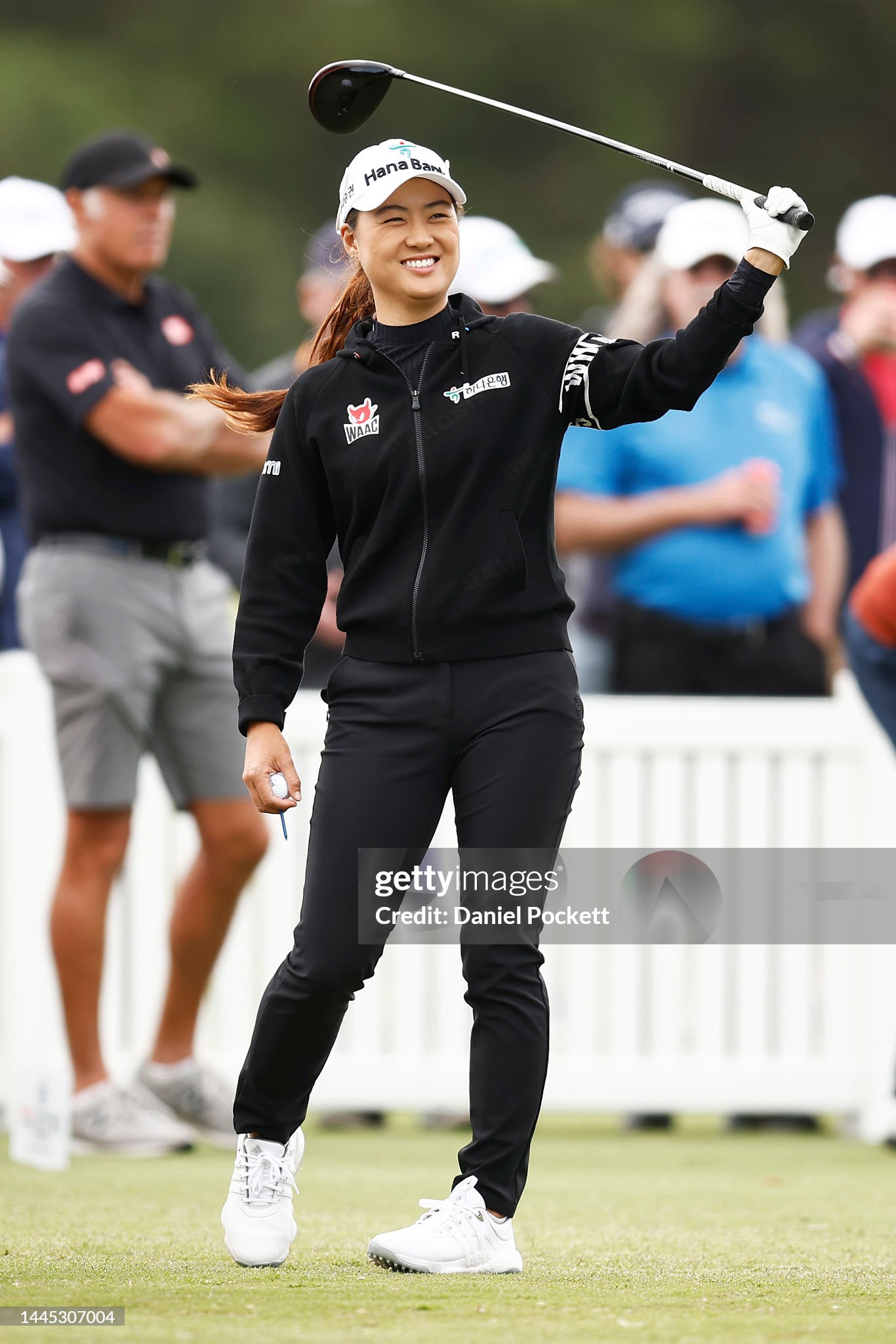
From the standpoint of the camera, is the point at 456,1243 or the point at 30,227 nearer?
the point at 456,1243

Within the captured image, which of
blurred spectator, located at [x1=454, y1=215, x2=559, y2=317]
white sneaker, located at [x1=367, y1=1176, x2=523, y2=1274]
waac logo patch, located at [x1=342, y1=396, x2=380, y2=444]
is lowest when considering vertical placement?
white sneaker, located at [x1=367, y1=1176, x2=523, y2=1274]

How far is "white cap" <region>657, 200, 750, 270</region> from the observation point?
6.54m

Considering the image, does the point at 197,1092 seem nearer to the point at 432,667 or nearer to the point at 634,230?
the point at 432,667

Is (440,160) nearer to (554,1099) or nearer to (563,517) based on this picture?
(563,517)

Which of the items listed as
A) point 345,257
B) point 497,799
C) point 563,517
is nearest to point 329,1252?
point 497,799

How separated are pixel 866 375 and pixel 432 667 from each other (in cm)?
400

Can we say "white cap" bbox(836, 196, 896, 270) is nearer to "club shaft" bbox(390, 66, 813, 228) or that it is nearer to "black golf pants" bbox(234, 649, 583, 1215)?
"club shaft" bbox(390, 66, 813, 228)

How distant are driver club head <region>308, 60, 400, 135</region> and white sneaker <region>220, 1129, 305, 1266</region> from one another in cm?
181

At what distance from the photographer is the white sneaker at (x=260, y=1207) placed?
3.80m

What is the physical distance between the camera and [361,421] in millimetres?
3869

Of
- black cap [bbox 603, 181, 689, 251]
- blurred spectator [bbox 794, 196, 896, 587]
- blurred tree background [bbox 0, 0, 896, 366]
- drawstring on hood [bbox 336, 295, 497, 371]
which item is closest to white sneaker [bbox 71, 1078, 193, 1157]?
drawstring on hood [bbox 336, 295, 497, 371]

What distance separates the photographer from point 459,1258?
12.3ft

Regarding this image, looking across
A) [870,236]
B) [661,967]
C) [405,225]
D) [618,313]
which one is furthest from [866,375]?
[405,225]
